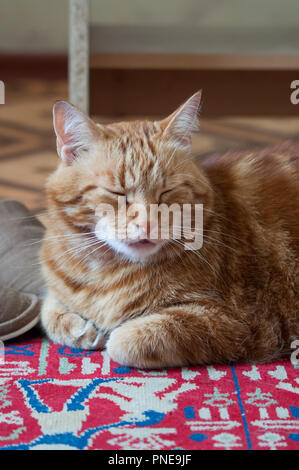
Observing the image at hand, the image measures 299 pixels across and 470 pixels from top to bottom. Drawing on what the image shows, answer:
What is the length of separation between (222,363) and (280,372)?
0.13 meters

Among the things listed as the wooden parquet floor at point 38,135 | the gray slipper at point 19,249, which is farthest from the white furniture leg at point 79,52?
the gray slipper at point 19,249

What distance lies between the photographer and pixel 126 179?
140 centimetres

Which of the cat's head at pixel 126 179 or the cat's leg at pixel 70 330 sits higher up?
the cat's head at pixel 126 179

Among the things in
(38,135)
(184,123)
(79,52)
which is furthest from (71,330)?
(38,135)

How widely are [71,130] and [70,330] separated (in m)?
0.46

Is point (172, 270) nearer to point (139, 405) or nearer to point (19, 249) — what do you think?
point (139, 405)

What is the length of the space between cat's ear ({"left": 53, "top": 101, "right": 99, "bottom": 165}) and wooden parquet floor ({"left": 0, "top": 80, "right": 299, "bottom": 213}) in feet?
3.93

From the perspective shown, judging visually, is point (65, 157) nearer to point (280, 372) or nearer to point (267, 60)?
point (280, 372)

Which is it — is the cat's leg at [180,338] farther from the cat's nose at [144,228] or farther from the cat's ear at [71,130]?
the cat's ear at [71,130]

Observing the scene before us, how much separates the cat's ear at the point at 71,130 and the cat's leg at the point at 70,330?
364 mm

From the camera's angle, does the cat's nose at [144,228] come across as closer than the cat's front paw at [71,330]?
Yes

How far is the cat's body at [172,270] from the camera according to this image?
4.59ft

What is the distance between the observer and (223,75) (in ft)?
9.73

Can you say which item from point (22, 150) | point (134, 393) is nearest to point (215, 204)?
point (134, 393)
